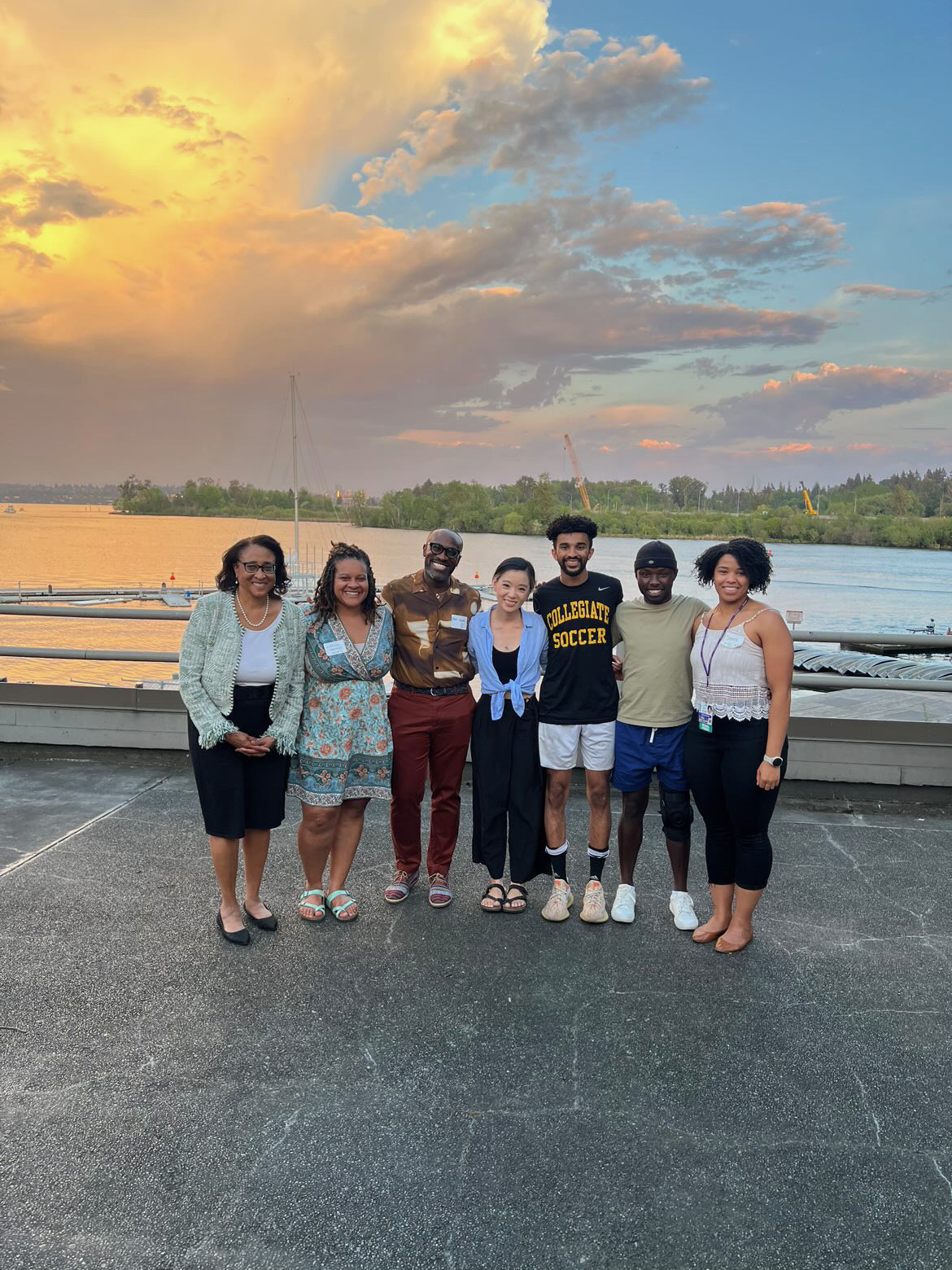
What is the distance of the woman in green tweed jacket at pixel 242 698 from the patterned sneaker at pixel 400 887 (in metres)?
0.55

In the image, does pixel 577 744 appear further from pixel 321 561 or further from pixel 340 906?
pixel 321 561

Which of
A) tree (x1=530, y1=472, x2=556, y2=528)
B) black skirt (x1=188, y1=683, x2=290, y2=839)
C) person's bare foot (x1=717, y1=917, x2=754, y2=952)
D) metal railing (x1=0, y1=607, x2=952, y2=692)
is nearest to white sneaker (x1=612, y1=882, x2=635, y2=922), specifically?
person's bare foot (x1=717, y1=917, x2=754, y2=952)

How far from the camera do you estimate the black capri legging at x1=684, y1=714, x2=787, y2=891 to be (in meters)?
3.26

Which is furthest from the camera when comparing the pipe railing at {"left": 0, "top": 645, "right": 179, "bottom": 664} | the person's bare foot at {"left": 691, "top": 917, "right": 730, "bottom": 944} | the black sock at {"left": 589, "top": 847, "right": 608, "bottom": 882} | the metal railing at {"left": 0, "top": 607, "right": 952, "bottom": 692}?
the pipe railing at {"left": 0, "top": 645, "right": 179, "bottom": 664}

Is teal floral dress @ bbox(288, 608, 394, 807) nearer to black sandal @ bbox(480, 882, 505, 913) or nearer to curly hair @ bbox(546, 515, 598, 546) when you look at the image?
black sandal @ bbox(480, 882, 505, 913)

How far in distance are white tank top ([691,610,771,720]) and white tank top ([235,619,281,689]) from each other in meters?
1.77

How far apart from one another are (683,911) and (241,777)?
1968 millimetres

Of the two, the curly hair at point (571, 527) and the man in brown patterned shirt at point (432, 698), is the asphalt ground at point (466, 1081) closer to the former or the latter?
the man in brown patterned shirt at point (432, 698)

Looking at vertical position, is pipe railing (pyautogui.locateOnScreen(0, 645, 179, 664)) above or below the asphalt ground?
above

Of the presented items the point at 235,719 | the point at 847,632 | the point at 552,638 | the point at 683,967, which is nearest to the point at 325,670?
the point at 235,719

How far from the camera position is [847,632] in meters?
5.30

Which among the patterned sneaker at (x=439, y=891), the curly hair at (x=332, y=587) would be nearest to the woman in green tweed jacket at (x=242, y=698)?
the curly hair at (x=332, y=587)

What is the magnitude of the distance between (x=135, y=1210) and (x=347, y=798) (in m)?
1.80

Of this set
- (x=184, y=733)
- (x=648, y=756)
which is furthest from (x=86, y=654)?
(x=648, y=756)
